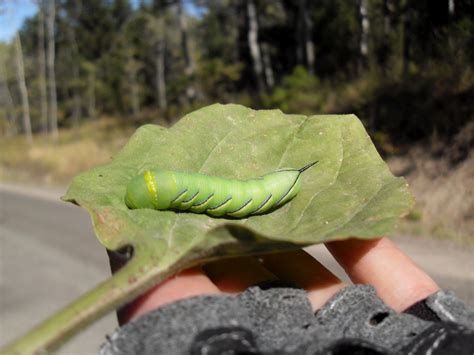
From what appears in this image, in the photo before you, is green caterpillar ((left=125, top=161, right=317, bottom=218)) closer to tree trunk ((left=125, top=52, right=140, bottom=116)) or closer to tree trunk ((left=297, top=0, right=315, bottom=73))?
tree trunk ((left=297, top=0, right=315, bottom=73))

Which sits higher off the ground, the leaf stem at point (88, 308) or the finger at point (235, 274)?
the leaf stem at point (88, 308)

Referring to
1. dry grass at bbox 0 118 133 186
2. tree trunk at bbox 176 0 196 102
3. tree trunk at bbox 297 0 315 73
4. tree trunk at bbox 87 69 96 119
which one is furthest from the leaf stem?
tree trunk at bbox 87 69 96 119

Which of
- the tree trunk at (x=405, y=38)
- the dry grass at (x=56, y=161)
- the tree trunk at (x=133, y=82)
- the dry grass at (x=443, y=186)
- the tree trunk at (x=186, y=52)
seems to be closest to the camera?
the dry grass at (x=443, y=186)

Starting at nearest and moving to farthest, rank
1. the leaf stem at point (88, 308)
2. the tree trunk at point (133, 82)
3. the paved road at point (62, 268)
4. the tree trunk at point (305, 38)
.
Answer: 1. the leaf stem at point (88, 308)
2. the paved road at point (62, 268)
3. the tree trunk at point (305, 38)
4. the tree trunk at point (133, 82)

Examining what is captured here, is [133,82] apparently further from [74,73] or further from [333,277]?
[333,277]

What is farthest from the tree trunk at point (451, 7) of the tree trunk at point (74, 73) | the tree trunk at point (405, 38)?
the tree trunk at point (74, 73)

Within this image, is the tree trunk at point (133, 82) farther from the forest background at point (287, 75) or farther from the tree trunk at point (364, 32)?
the tree trunk at point (364, 32)
